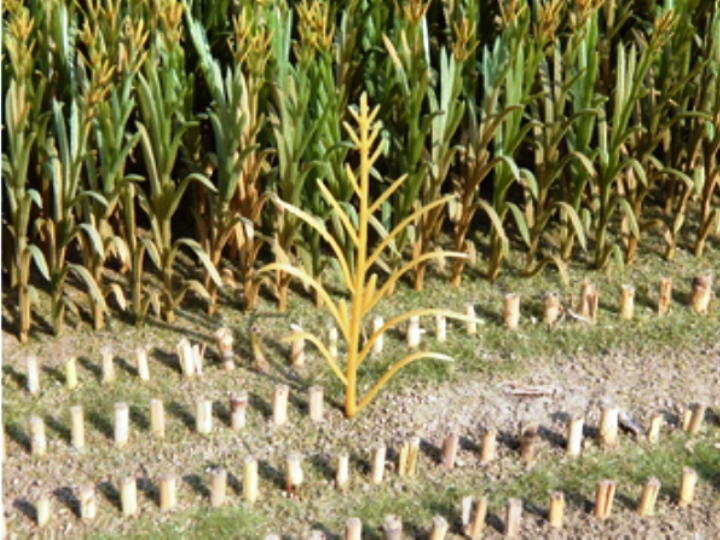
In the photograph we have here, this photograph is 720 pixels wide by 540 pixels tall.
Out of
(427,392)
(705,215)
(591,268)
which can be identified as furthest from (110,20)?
(705,215)

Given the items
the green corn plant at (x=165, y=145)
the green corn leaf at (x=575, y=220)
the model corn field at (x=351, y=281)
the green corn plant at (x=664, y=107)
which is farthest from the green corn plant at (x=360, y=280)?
the green corn plant at (x=664, y=107)

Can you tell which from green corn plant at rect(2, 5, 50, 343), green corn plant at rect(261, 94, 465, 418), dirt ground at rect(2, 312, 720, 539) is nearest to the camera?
dirt ground at rect(2, 312, 720, 539)

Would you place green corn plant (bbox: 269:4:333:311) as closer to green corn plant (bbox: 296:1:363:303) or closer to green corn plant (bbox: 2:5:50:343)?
green corn plant (bbox: 296:1:363:303)

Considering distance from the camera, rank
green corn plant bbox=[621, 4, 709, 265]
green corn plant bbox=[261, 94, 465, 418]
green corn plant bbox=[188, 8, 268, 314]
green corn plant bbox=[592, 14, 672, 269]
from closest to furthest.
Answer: green corn plant bbox=[261, 94, 465, 418] → green corn plant bbox=[188, 8, 268, 314] → green corn plant bbox=[592, 14, 672, 269] → green corn plant bbox=[621, 4, 709, 265]

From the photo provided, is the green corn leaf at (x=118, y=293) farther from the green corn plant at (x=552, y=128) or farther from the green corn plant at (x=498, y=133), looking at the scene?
the green corn plant at (x=552, y=128)

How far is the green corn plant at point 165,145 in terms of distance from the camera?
384 centimetres

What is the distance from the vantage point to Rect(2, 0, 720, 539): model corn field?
11.4 feet

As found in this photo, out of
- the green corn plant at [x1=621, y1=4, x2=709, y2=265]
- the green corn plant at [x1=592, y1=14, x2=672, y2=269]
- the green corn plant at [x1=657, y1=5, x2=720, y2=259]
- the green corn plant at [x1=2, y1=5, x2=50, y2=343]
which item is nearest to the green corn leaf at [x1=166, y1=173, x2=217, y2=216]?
the green corn plant at [x1=2, y1=5, x2=50, y2=343]

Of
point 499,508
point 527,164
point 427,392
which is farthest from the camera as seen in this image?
point 527,164

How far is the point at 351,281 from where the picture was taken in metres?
3.93

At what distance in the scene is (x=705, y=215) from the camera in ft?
14.6

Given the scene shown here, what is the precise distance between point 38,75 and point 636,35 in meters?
1.98

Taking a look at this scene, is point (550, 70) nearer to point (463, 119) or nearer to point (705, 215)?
point (463, 119)

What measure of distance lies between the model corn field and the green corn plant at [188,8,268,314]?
11 millimetres
